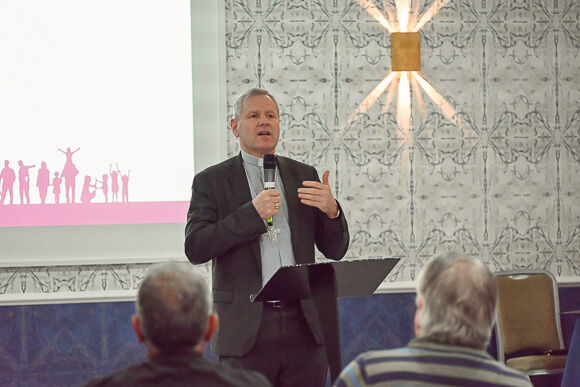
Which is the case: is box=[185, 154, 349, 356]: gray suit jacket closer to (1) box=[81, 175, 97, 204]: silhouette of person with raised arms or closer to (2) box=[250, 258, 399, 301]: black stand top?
(2) box=[250, 258, 399, 301]: black stand top

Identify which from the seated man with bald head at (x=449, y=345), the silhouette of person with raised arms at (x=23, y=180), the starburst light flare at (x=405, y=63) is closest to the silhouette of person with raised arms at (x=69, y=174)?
the silhouette of person with raised arms at (x=23, y=180)

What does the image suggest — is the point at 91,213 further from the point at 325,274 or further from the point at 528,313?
the point at 528,313

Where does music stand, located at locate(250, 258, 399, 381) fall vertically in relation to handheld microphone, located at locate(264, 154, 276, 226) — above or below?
below

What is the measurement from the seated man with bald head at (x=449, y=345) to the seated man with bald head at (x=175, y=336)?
0.26 meters

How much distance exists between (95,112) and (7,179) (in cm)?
64

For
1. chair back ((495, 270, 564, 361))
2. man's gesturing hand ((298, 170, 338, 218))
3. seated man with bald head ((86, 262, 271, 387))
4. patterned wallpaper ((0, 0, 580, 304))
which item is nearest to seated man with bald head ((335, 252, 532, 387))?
seated man with bald head ((86, 262, 271, 387))

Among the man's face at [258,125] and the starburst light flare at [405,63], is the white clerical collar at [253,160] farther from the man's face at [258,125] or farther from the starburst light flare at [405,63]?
the starburst light flare at [405,63]

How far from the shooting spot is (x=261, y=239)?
291 centimetres

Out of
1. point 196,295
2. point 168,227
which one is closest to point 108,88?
point 168,227

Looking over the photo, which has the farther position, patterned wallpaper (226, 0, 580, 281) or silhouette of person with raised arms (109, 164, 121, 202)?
patterned wallpaper (226, 0, 580, 281)

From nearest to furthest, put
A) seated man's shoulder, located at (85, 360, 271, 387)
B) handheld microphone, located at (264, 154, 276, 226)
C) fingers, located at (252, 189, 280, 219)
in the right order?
1. seated man's shoulder, located at (85, 360, 271, 387)
2. fingers, located at (252, 189, 280, 219)
3. handheld microphone, located at (264, 154, 276, 226)

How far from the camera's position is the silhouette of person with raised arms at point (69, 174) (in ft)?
14.9

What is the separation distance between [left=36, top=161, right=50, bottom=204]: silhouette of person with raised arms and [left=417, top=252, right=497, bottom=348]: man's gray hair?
331 cm

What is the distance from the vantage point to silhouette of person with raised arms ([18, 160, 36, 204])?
14.8 feet
